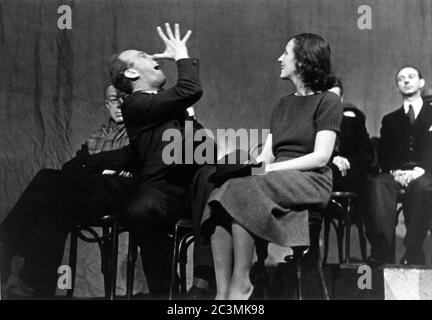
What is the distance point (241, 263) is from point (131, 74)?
1.23 metres

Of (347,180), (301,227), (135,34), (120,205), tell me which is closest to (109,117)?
(135,34)

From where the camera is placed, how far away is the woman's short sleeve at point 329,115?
3557 millimetres

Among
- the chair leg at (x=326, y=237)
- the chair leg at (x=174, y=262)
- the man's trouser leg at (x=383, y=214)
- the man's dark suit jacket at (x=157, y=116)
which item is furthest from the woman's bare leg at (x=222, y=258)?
the chair leg at (x=326, y=237)

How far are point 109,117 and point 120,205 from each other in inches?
37.6

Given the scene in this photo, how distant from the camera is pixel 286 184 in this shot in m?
3.41

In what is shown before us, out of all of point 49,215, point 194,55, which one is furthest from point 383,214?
point 49,215

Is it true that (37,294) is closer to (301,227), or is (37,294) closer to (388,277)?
(301,227)

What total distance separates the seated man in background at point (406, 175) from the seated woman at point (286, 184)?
2.87 ft

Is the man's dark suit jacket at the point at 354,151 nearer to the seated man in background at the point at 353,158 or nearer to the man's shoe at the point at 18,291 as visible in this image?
the seated man in background at the point at 353,158

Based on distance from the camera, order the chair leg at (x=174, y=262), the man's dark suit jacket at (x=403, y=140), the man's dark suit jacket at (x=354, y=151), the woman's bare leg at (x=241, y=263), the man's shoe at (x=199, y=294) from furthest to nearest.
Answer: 1. the man's dark suit jacket at (x=403, y=140)
2. the man's dark suit jacket at (x=354, y=151)
3. the chair leg at (x=174, y=262)
4. the man's shoe at (x=199, y=294)
5. the woman's bare leg at (x=241, y=263)

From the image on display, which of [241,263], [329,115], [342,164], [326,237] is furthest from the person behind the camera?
[326,237]

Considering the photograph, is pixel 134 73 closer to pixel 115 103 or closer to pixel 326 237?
pixel 115 103

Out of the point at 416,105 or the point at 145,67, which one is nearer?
the point at 145,67

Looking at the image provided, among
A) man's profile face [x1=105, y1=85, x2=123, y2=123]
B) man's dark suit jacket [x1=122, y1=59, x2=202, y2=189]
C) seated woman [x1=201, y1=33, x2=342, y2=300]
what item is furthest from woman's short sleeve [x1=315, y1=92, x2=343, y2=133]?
man's profile face [x1=105, y1=85, x2=123, y2=123]
